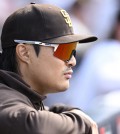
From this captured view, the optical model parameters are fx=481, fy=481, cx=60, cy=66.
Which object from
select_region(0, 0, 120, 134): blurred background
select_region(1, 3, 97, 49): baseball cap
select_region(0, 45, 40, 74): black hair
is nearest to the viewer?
select_region(1, 3, 97, 49): baseball cap

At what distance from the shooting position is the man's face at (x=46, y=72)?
2.50 m

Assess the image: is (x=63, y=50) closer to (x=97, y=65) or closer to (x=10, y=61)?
(x=10, y=61)

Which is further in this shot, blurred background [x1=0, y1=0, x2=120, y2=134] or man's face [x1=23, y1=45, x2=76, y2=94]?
blurred background [x1=0, y1=0, x2=120, y2=134]

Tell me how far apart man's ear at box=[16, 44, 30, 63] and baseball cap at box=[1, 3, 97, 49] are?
0.05 m

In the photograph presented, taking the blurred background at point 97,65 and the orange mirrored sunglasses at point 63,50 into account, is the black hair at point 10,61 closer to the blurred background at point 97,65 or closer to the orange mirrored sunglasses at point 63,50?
the orange mirrored sunglasses at point 63,50

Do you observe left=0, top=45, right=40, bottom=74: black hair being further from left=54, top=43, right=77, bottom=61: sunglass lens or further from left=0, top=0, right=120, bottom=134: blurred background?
left=0, top=0, right=120, bottom=134: blurred background

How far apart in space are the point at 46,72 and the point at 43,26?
25cm

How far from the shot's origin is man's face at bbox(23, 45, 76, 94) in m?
2.50

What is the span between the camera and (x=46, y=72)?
2512mm

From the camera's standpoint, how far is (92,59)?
5059 mm

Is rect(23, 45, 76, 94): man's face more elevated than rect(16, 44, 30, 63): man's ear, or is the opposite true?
rect(16, 44, 30, 63): man's ear

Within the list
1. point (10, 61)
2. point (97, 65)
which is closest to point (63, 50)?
point (10, 61)

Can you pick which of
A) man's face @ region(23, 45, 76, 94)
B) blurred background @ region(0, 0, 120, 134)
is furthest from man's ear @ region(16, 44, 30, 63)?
blurred background @ region(0, 0, 120, 134)

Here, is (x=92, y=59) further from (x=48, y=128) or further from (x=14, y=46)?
(x=48, y=128)
